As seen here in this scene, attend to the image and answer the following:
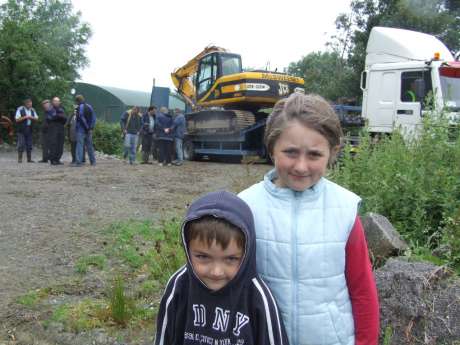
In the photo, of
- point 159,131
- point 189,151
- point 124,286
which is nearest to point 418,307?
point 124,286

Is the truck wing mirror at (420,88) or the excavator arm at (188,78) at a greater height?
the excavator arm at (188,78)

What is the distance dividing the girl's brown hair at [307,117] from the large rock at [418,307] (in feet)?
4.15

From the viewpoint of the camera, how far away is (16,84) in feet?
71.5

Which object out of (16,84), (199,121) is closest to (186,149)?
(199,121)

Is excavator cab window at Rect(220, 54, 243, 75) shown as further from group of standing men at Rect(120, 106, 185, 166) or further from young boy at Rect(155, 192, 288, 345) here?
young boy at Rect(155, 192, 288, 345)

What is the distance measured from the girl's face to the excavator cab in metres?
16.3

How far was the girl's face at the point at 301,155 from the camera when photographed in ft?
5.93

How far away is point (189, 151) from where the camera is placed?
1911 centimetres

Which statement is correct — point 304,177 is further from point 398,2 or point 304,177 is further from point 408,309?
point 398,2

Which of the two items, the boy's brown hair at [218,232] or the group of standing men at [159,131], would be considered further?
the group of standing men at [159,131]

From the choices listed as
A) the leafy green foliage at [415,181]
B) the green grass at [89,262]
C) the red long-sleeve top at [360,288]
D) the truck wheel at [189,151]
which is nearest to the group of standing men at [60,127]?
the truck wheel at [189,151]

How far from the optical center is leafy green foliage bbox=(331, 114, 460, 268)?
385 centimetres

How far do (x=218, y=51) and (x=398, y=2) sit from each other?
36.2 ft

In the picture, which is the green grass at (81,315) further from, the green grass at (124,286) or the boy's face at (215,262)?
the boy's face at (215,262)
